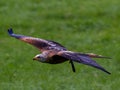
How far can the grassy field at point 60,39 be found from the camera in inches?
317

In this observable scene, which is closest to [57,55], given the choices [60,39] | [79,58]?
[79,58]

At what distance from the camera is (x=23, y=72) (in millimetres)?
8547

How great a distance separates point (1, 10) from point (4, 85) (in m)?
4.93

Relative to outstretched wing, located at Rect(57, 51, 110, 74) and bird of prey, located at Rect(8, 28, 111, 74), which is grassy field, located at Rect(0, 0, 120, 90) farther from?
outstretched wing, located at Rect(57, 51, 110, 74)

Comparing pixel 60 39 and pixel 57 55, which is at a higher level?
pixel 57 55

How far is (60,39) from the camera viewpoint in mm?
10758

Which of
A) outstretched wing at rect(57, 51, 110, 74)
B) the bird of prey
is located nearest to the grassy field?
the bird of prey

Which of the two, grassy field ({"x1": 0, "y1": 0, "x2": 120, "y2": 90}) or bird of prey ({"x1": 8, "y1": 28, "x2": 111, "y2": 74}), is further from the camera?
grassy field ({"x1": 0, "y1": 0, "x2": 120, "y2": 90})

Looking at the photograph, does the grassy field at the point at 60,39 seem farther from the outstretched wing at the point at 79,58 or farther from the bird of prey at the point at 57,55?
the outstretched wing at the point at 79,58

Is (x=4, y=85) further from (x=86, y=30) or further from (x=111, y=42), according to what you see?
(x=86, y=30)

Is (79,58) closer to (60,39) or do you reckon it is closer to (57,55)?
(57,55)

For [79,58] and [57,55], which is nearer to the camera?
[79,58]

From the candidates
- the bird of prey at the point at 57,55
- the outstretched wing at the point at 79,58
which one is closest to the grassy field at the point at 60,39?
the bird of prey at the point at 57,55

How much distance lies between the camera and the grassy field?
8.05 m
